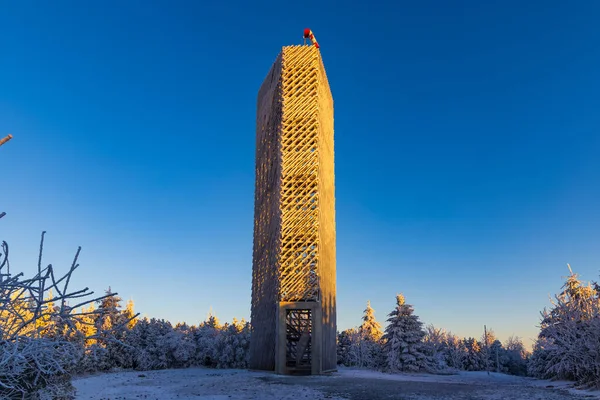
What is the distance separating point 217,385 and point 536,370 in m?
18.1

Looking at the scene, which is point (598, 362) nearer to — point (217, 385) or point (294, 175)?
point (217, 385)

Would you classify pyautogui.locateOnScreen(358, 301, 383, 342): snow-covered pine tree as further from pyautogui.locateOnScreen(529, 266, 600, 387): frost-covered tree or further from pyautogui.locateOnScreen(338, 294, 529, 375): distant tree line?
pyautogui.locateOnScreen(529, 266, 600, 387): frost-covered tree

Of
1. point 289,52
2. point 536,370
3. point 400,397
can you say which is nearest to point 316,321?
point 400,397

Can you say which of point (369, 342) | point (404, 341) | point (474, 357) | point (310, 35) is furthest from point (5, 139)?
point (474, 357)

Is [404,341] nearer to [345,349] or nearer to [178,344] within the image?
[345,349]

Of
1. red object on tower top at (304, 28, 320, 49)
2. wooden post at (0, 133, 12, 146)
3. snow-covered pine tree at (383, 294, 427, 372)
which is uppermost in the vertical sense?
red object on tower top at (304, 28, 320, 49)

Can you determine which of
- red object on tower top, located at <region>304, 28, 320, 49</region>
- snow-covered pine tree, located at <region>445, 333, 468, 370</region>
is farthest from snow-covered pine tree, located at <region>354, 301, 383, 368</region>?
red object on tower top, located at <region>304, 28, 320, 49</region>

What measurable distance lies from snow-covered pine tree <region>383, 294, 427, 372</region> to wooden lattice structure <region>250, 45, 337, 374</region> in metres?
4.28

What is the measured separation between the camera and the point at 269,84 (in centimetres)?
2678

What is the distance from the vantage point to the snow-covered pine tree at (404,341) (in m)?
25.8

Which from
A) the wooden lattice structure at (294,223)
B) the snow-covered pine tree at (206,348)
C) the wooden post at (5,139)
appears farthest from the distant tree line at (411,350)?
the wooden post at (5,139)

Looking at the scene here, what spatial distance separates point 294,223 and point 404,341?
11.3 m

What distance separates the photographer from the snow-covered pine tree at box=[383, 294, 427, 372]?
84.7 ft

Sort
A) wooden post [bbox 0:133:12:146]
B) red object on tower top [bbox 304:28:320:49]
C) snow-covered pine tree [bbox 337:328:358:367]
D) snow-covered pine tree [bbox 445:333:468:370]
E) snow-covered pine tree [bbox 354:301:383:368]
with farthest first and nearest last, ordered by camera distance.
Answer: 1. snow-covered pine tree [bbox 445:333:468:370]
2. snow-covered pine tree [bbox 337:328:358:367]
3. snow-covered pine tree [bbox 354:301:383:368]
4. red object on tower top [bbox 304:28:320:49]
5. wooden post [bbox 0:133:12:146]
